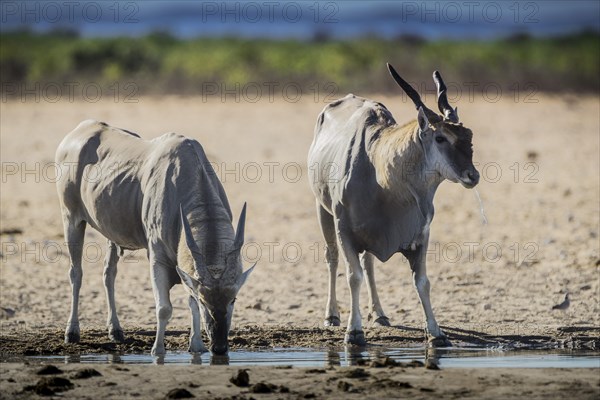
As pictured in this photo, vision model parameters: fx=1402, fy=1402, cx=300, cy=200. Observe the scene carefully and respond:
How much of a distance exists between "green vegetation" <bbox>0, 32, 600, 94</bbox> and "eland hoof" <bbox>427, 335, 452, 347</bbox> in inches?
882

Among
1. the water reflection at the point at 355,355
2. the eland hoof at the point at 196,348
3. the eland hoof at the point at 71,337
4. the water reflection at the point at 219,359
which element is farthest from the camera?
the eland hoof at the point at 71,337

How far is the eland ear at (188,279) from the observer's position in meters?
11.1

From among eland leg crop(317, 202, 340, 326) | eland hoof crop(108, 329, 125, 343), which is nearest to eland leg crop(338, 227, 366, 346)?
eland leg crop(317, 202, 340, 326)

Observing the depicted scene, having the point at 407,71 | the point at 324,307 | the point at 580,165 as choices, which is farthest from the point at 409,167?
the point at 407,71

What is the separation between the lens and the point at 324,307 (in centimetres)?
1486

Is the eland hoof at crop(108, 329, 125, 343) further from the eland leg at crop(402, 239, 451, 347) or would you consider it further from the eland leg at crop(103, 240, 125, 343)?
the eland leg at crop(402, 239, 451, 347)

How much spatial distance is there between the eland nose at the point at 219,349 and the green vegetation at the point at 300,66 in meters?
23.6

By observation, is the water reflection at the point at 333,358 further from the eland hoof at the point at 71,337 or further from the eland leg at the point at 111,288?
the eland hoof at the point at 71,337

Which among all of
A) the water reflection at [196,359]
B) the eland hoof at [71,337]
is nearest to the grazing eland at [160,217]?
the eland hoof at [71,337]

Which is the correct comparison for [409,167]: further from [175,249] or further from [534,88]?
[534,88]

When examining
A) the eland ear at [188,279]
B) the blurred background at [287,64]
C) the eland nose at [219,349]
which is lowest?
the eland nose at [219,349]

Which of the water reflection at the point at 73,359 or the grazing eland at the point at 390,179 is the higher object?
the grazing eland at the point at 390,179

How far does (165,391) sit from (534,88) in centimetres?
2648

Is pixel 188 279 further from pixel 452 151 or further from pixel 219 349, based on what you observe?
pixel 452 151
